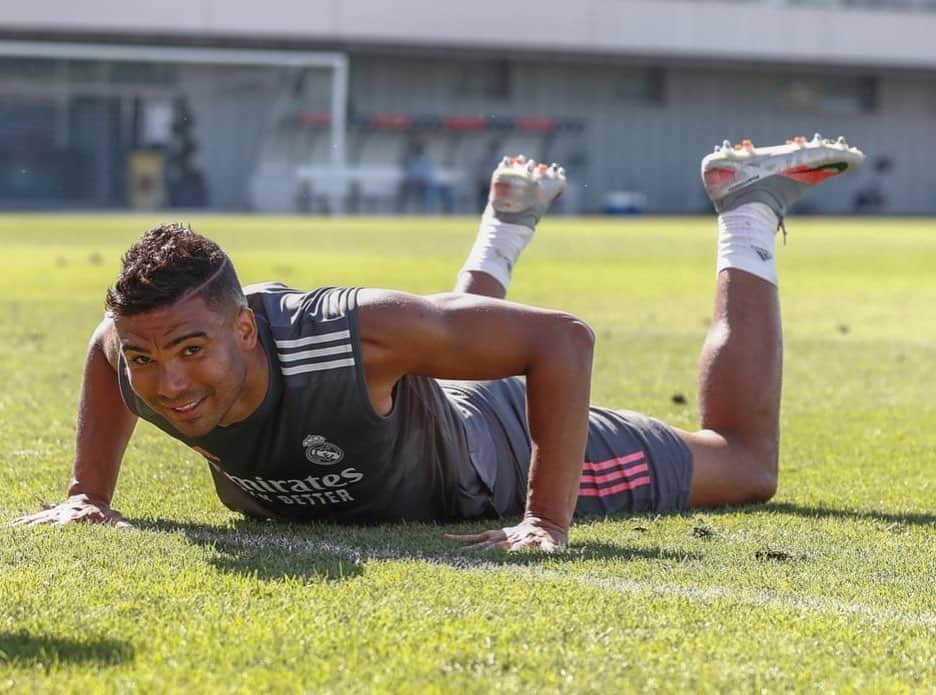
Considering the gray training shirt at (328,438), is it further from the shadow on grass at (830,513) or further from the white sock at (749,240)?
the white sock at (749,240)

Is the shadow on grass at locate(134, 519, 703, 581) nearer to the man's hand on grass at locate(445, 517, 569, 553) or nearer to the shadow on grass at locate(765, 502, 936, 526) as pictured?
the man's hand on grass at locate(445, 517, 569, 553)

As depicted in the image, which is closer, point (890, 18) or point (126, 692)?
point (126, 692)

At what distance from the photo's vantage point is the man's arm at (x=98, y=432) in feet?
17.6

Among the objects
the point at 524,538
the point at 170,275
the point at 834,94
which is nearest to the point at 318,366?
the point at 170,275

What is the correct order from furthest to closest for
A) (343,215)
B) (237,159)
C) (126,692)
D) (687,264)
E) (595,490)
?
1. (237,159)
2. (343,215)
3. (687,264)
4. (595,490)
5. (126,692)

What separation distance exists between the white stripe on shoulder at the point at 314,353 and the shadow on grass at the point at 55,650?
127 cm

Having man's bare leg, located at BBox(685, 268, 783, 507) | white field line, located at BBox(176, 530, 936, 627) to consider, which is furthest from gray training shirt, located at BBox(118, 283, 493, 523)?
man's bare leg, located at BBox(685, 268, 783, 507)

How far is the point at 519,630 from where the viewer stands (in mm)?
3814

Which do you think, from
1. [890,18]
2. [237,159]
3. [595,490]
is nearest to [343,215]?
[237,159]

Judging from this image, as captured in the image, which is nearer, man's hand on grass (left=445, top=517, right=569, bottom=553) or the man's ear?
the man's ear

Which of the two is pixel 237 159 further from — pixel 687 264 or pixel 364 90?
pixel 687 264

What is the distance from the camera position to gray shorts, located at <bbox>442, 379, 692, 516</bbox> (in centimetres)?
572

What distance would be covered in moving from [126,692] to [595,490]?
2888mm

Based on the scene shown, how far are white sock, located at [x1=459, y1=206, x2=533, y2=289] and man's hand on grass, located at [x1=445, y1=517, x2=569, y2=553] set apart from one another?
91.4 inches
